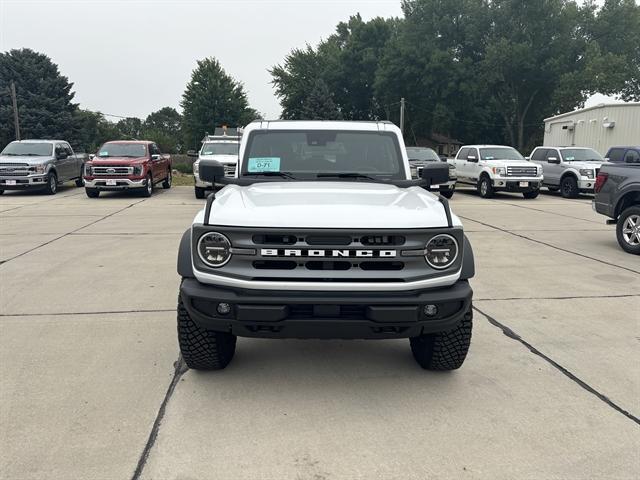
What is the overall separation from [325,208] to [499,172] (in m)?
15.7

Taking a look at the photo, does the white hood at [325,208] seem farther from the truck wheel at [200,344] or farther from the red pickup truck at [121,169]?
the red pickup truck at [121,169]

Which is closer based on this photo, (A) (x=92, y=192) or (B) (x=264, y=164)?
(B) (x=264, y=164)

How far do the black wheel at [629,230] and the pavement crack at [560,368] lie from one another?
449 centimetres

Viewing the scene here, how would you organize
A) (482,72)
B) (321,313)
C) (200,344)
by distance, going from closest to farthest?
(321,313)
(200,344)
(482,72)

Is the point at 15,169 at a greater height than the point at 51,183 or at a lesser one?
greater

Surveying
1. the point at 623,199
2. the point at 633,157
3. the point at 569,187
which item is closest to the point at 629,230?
the point at 623,199

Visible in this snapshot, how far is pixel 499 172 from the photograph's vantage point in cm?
1778

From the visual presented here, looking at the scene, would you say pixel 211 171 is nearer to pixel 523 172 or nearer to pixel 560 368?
pixel 560 368

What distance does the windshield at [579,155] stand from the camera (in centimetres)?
1892

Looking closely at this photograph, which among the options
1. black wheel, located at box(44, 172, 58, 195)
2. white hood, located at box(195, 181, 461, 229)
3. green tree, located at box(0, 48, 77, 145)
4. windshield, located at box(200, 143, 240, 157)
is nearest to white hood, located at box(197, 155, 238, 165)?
windshield, located at box(200, 143, 240, 157)

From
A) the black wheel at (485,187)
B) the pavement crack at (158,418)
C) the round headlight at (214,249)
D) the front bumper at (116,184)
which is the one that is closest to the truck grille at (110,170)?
the front bumper at (116,184)

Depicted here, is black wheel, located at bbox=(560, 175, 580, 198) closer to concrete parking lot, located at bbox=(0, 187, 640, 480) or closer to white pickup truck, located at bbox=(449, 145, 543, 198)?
white pickup truck, located at bbox=(449, 145, 543, 198)

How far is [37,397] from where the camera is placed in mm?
3539

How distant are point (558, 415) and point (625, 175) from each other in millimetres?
6769
